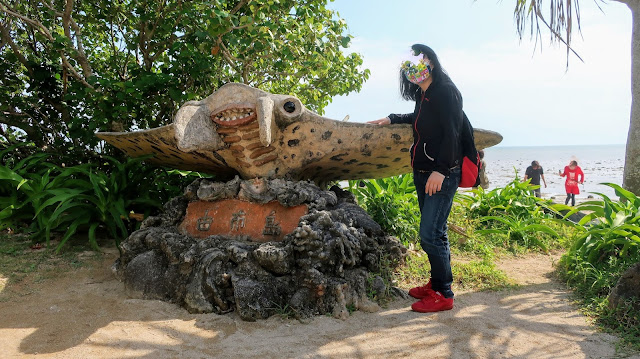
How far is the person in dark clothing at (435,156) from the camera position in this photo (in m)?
2.45

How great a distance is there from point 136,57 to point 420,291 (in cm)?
413

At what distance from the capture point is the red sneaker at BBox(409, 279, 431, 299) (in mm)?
2779

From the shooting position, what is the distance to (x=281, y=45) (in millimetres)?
4180

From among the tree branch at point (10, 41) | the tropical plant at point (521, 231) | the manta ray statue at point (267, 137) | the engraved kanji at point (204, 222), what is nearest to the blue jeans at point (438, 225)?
the manta ray statue at point (267, 137)

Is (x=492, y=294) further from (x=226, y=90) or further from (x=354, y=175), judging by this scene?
(x=226, y=90)

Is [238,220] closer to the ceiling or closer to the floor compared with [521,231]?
closer to the ceiling

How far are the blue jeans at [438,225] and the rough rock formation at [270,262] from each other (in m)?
0.38

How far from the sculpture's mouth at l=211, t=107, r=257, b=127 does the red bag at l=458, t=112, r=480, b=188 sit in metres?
1.36

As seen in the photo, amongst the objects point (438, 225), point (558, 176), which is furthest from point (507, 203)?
point (558, 176)

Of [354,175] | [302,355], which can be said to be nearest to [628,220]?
[354,175]

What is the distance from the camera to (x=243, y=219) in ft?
10.1

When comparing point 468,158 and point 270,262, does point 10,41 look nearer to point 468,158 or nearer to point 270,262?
point 270,262

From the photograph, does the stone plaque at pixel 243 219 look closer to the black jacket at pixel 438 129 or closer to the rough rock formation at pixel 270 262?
the rough rock formation at pixel 270 262

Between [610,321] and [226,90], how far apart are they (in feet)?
8.84
